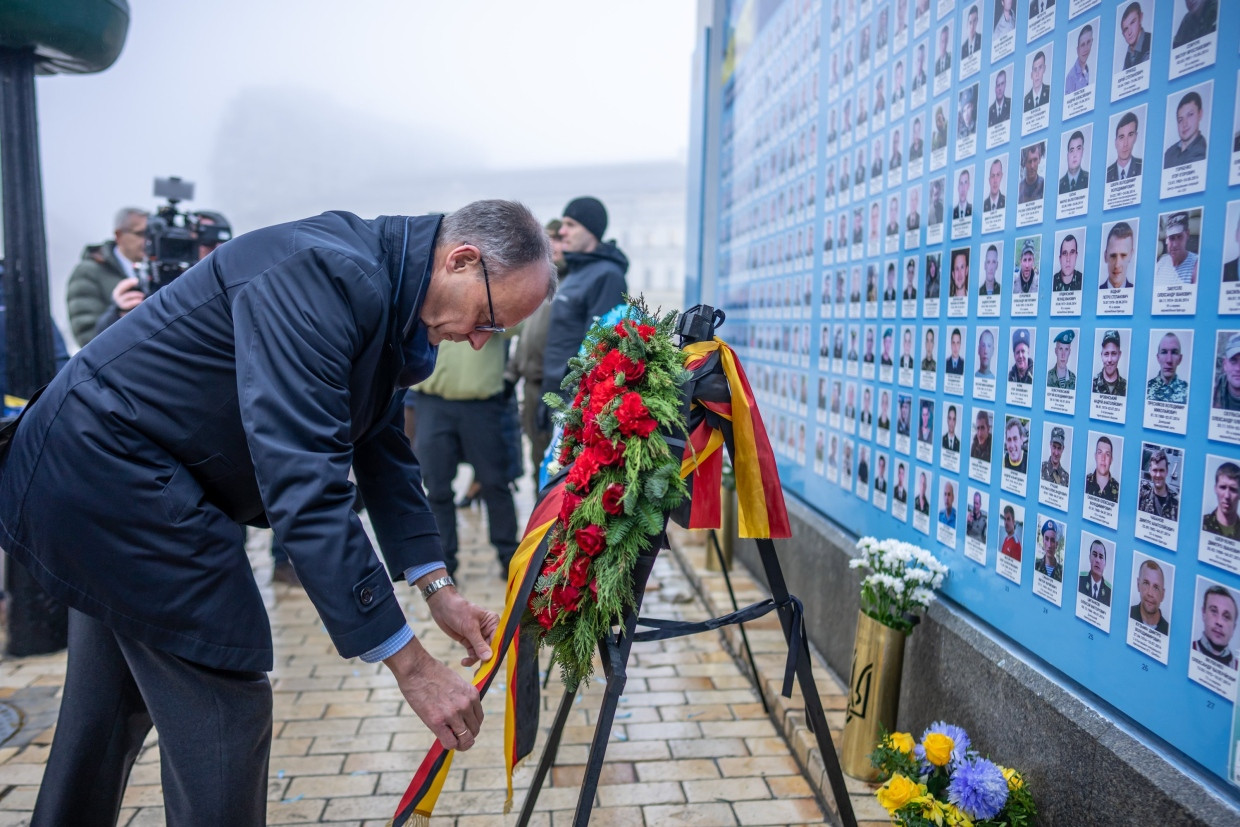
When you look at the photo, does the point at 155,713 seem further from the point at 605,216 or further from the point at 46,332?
the point at 605,216

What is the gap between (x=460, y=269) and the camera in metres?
1.86

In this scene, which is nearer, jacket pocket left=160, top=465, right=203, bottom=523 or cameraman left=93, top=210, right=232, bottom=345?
jacket pocket left=160, top=465, right=203, bottom=523

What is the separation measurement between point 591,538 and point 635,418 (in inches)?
11.2

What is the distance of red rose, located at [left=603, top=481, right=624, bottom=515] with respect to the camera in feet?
6.26

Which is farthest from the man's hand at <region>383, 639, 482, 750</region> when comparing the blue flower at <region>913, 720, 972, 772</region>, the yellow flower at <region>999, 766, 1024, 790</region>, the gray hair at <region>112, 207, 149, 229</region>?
the gray hair at <region>112, 207, 149, 229</region>

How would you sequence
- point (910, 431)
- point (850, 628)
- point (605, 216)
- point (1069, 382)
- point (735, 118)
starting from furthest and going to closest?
point (735, 118)
point (605, 216)
point (850, 628)
point (910, 431)
point (1069, 382)

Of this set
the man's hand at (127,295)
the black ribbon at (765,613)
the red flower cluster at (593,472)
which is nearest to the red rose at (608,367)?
the red flower cluster at (593,472)

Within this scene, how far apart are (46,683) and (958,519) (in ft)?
12.1

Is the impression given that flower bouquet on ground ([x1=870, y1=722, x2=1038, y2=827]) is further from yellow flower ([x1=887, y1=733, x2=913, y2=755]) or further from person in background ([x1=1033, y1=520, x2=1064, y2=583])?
person in background ([x1=1033, y1=520, x2=1064, y2=583])

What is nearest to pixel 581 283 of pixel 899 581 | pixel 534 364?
pixel 534 364

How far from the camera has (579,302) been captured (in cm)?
480

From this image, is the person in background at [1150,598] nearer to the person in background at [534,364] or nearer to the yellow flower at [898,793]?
the yellow flower at [898,793]

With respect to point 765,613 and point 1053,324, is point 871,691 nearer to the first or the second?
point 765,613

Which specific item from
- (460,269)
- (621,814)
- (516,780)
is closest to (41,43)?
(460,269)
